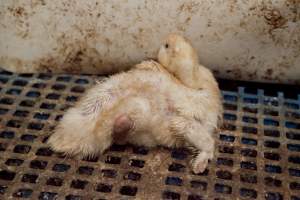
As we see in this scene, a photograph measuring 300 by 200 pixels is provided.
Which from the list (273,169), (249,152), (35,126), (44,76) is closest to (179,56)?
(249,152)

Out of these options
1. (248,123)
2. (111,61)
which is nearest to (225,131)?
(248,123)

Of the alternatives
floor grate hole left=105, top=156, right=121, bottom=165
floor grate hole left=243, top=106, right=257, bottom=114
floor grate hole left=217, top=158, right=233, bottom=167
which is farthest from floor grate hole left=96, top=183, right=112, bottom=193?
floor grate hole left=243, top=106, right=257, bottom=114

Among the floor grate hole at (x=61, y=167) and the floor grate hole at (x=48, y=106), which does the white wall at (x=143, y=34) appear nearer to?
the floor grate hole at (x=48, y=106)

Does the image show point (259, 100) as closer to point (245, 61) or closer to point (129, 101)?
point (245, 61)

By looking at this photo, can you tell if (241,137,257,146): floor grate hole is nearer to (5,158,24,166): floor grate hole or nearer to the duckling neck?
the duckling neck

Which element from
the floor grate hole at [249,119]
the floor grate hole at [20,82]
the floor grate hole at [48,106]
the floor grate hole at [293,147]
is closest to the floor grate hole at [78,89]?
the floor grate hole at [48,106]

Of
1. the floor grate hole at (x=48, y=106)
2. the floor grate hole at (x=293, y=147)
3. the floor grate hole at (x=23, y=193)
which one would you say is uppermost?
the floor grate hole at (x=48, y=106)

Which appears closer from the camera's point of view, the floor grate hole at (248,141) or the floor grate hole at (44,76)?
the floor grate hole at (248,141)
